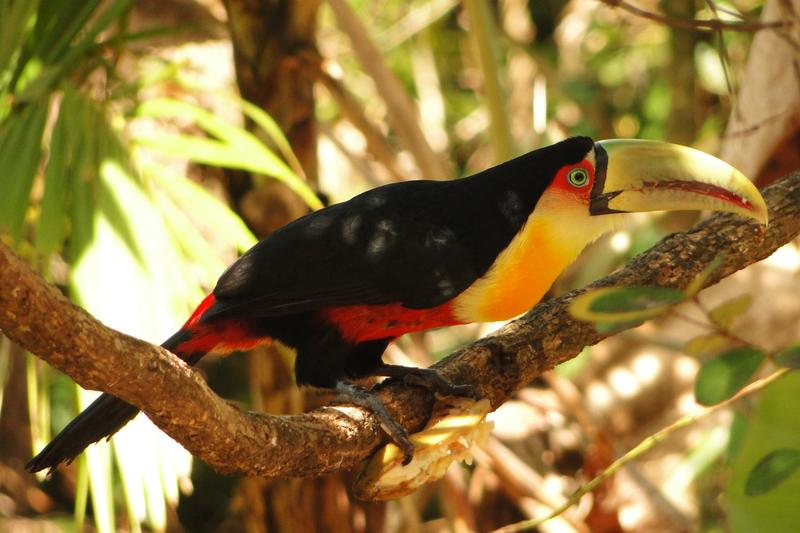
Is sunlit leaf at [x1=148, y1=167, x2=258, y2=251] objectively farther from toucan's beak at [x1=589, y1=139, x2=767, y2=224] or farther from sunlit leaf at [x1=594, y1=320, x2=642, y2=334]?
sunlit leaf at [x1=594, y1=320, x2=642, y2=334]

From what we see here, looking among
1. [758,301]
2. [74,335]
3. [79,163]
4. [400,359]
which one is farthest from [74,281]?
[758,301]

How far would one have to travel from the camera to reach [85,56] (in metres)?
2.94

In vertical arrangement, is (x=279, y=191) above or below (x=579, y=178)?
above

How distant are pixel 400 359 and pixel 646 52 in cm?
303

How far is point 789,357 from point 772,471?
162mm

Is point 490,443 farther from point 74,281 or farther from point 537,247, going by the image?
point 74,281

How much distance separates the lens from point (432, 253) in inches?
93.4

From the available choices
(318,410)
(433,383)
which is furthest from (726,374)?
(433,383)

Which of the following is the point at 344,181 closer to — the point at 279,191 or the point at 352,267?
the point at 279,191

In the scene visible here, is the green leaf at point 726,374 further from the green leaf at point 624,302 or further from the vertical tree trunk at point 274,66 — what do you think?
the vertical tree trunk at point 274,66

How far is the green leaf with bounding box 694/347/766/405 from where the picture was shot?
1.44m

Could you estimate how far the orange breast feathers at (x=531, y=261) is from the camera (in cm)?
234

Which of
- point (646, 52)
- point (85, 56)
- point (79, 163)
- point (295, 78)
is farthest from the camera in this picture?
point (646, 52)

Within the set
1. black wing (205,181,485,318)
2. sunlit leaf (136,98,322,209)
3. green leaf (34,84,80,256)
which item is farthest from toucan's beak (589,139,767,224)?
green leaf (34,84,80,256)
